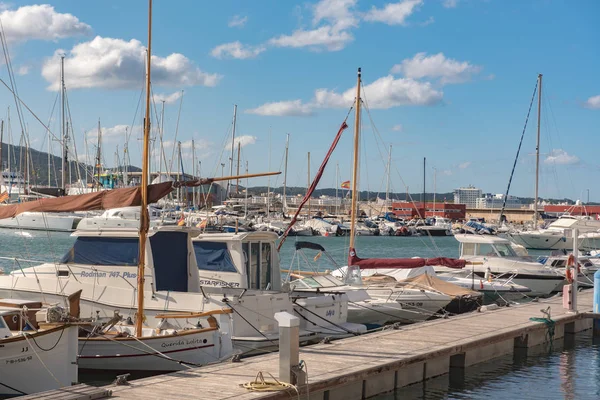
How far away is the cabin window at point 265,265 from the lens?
1944 centimetres

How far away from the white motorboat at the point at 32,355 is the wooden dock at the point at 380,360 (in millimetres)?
1822

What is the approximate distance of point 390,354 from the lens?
15453 mm

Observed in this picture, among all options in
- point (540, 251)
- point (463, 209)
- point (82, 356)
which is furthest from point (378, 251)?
point (463, 209)

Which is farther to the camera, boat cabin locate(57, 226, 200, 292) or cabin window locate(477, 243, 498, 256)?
cabin window locate(477, 243, 498, 256)

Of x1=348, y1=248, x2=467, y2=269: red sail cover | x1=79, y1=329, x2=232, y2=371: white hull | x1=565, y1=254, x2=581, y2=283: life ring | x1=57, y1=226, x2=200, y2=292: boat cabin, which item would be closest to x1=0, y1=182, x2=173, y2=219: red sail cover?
x1=57, y1=226, x2=200, y2=292: boat cabin

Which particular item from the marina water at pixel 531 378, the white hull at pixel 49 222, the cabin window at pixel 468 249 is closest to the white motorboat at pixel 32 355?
the marina water at pixel 531 378

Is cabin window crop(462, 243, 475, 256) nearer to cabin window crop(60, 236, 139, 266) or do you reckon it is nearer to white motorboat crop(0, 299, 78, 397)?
cabin window crop(60, 236, 139, 266)

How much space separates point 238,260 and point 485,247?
20.9 metres

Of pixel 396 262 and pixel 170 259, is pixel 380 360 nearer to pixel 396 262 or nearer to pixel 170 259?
pixel 170 259

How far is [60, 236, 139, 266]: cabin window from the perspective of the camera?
1823 centimetres

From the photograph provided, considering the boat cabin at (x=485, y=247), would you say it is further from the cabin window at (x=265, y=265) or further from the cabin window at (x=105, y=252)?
the cabin window at (x=105, y=252)

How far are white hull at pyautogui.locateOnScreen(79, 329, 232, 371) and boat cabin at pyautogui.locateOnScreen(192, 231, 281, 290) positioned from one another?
131 inches

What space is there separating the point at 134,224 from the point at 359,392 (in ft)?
194

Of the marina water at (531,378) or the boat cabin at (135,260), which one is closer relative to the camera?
the marina water at (531,378)
